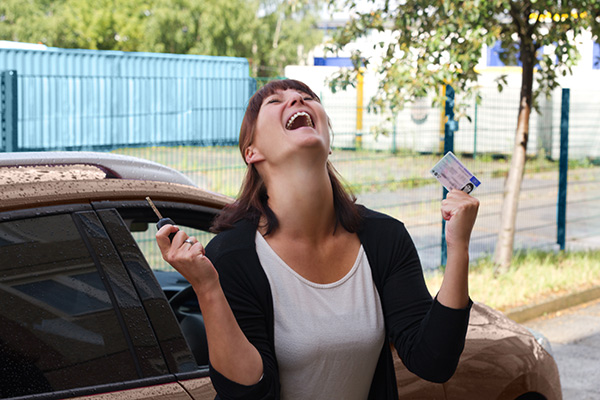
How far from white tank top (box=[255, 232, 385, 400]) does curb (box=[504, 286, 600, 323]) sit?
17.8 ft

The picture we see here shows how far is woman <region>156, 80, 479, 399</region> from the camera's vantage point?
1.92m

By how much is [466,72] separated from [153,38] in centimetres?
4662

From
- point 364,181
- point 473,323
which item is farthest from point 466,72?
point 473,323

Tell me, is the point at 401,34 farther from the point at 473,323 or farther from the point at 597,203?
the point at 597,203

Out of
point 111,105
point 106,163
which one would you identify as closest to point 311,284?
point 106,163

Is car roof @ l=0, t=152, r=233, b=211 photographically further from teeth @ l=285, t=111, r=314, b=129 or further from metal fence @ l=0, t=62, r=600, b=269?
metal fence @ l=0, t=62, r=600, b=269

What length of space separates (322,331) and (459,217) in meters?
0.42

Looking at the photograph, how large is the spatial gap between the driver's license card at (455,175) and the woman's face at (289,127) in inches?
11.7

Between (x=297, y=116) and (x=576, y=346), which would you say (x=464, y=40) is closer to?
(x=576, y=346)

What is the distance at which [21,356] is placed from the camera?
2178 mm

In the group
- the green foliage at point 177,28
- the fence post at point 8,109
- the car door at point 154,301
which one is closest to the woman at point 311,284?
the car door at point 154,301

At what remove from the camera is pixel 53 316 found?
2307 millimetres

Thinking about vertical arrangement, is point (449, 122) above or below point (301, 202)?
above

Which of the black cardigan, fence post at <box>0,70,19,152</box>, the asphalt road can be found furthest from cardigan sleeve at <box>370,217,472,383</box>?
fence post at <box>0,70,19,152</box>
